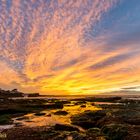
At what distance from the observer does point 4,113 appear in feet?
154

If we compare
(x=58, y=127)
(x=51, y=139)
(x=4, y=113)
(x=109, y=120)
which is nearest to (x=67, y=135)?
(x=51, y=139)

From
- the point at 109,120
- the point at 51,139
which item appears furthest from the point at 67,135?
the point at 109,120

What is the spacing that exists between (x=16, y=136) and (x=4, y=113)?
83.1 feet

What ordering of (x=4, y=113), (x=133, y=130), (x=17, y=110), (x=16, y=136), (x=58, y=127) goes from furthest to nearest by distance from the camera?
1. (x=17, y=110)
2. (x=4, y=113)
3. (x=58, y=127)
4. (x=16, y=136)
5. (x=133, y=130)

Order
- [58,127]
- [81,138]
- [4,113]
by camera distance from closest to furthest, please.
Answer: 1. [81,138]
2. [58,127]
3. [4,113]

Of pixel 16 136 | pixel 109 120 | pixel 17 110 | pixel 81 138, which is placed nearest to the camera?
pixel 81 138

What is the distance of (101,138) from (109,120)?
9.10 m

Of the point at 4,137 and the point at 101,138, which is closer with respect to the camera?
the point at 101,138

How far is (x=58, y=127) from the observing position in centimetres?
2572

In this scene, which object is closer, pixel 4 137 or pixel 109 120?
pixel 4 137

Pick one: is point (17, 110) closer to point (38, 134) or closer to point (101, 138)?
point (38, 134)

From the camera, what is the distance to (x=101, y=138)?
65.7ft

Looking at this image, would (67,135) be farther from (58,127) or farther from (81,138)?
(58,127)

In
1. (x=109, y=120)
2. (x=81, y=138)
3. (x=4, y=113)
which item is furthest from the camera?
(x=4, y=113)
